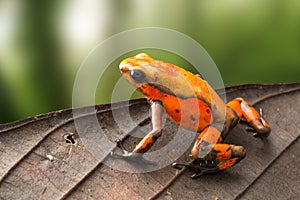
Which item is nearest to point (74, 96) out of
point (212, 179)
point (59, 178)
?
point (59, 178)

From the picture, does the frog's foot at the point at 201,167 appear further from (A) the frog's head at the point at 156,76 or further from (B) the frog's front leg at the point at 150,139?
(A) the frog's head at the point at 156,76

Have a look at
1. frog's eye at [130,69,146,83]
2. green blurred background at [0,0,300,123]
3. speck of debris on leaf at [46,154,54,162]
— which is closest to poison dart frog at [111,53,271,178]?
frog's eye at [130,69,146,83]

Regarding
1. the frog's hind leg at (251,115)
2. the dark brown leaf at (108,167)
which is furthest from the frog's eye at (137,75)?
the frog's hind leg at (251,115)

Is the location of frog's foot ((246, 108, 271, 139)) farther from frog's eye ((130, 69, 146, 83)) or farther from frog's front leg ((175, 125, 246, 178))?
frog's eye ((130, 69, 146, 83))

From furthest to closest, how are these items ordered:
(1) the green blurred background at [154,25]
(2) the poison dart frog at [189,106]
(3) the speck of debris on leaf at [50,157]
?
(1) the green blurred background at [154,25]
(2) the poison dart frog at [189,106]
(3) the speck of debris on leaf at [50,157]

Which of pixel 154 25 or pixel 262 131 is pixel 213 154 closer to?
pixel 262 131

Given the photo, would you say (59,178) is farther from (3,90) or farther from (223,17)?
(223,17)

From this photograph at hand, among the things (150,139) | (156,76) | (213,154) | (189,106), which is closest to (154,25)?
(156,76)
